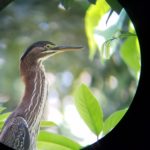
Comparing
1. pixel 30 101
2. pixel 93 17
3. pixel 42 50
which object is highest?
pixel 93 17

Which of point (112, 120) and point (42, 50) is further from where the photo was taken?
point (42, 50)

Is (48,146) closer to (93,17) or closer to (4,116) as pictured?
(4,116)

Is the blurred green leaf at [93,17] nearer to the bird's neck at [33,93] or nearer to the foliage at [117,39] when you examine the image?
the foliage at [117,39]

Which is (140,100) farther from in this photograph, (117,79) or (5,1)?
(5,1)

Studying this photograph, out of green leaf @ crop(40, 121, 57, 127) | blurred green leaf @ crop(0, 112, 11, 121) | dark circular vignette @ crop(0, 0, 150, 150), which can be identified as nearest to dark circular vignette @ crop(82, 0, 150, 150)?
dark circular vignette @ crop(0, 0, 150, 150)

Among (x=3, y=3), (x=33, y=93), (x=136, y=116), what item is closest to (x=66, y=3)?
(x=3, y=3)
